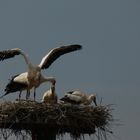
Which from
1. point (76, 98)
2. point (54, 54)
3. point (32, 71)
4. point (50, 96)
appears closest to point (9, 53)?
point (32, 71)

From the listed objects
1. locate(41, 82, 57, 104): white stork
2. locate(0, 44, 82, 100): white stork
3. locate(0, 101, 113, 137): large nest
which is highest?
locate(0, 44, 82, 100): white stork

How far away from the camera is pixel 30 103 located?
980 cm

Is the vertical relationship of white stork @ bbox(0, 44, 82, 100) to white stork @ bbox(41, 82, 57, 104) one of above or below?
above

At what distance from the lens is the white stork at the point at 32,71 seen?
36.2 feet

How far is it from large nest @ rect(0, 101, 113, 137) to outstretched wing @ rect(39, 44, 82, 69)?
5.29 ft

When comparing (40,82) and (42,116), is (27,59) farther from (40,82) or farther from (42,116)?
(42,116)

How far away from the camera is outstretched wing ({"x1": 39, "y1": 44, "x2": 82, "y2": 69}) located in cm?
1116

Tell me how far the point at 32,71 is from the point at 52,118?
2.22 metres

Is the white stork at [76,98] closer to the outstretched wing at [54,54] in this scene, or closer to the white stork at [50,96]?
the white stork at [50,96]

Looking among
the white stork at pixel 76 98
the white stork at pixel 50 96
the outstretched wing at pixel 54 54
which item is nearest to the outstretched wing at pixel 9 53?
the outstretched wing at pixel 54 54

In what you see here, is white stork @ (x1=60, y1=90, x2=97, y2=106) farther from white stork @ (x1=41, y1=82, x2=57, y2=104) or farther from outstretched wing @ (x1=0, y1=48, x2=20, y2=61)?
outstretched wing @ (x1=0, y1=48, x2=20, y2=61)

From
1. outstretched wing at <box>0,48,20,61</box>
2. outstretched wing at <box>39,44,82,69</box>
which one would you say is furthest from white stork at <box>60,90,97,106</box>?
outstretched wing at <box>0,48,20,61</box>

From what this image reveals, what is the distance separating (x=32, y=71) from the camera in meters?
11.3

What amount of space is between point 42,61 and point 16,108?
2.12m
